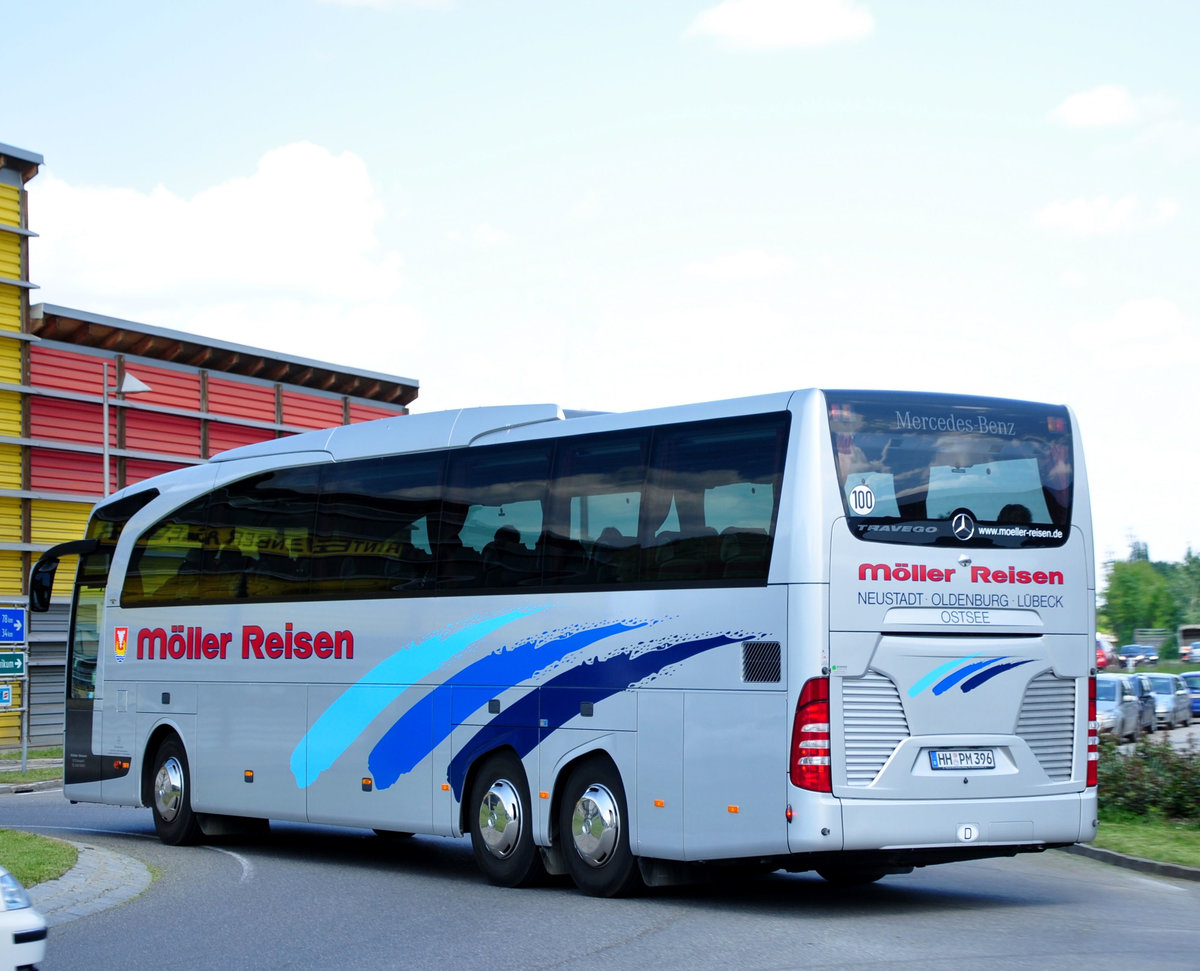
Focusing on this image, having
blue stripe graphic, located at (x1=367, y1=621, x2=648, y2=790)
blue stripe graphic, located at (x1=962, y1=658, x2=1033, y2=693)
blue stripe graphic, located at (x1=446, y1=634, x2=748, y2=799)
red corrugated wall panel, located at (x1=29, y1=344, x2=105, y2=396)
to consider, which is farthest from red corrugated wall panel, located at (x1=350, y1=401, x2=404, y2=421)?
blue stripe graphic, located at (x1=962, y1=658, x2=1033, y2=693)

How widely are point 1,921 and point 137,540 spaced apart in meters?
12.1

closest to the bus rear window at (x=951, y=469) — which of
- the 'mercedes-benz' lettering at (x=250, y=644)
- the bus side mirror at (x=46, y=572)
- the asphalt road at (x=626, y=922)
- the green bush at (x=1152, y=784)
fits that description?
the asphalt road at (x=626, y=922)

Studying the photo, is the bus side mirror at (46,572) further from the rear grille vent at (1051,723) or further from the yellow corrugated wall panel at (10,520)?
the yellow corrugated wall panel at (10,520)

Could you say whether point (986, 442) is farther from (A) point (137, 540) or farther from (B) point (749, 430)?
(A) point (137, 540)

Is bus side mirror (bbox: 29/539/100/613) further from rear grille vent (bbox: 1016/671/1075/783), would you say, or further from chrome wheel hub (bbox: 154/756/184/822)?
rear grille vent (bbox: 1016/671/1075/783)

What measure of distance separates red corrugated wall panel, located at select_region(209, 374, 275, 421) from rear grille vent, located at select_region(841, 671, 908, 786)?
35.9m

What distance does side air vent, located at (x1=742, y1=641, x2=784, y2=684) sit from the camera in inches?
436

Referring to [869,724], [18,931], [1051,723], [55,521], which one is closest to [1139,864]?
[1051,723]

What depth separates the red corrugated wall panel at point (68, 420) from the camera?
3975 cm

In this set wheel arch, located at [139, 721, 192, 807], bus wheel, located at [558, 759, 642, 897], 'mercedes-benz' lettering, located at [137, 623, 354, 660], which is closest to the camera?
bus wheel, located at [558, 759, 642, 897]

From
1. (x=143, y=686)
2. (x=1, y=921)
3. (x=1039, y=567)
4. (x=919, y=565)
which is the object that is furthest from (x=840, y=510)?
(x=143, y=686)

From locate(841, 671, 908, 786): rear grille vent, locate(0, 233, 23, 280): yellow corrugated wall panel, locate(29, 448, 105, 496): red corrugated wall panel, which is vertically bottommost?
locate(841, 671, 908, 786): rear grille vent

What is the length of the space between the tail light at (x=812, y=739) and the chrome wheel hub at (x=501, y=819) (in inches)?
126

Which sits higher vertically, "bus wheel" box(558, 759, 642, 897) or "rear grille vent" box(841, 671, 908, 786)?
"rear grille vent" box(841, 671, 908, 786)
